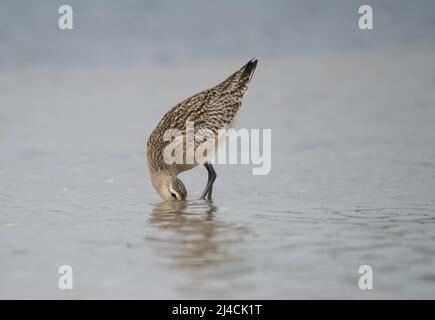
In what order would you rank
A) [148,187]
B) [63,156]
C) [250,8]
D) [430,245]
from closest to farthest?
[430,245] → [148,187] → [63,156] → [250,8]

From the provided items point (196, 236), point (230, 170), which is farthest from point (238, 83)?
point (196, 236)

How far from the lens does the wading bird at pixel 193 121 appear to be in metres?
7.70

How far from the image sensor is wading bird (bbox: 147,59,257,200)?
7695mm

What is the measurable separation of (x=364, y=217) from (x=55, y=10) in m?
8.79

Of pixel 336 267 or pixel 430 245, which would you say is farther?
pixel 430 245

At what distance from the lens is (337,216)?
22.2ft

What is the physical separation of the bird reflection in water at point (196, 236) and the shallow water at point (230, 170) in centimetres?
2

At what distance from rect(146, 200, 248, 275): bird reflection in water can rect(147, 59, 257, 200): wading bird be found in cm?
23

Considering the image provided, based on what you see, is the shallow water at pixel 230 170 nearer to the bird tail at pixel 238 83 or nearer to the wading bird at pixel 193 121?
the wading bird at pixel 193 121

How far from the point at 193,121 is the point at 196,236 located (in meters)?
2.07

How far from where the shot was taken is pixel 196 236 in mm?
6227

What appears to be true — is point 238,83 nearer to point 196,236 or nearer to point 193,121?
point 193,121
